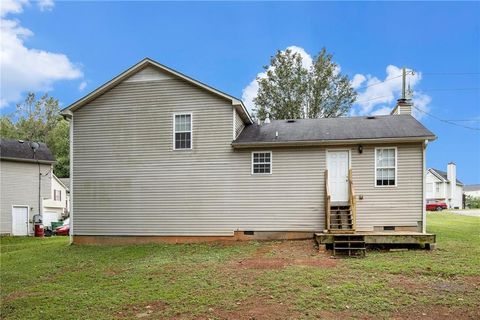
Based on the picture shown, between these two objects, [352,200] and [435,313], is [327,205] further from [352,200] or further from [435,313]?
[435,313]

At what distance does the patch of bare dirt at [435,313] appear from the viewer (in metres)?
5.19

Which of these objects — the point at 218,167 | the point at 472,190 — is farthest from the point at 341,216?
the point at 472,190

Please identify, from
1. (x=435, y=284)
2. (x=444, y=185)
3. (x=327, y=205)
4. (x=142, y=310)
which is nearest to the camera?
(x=142, y=310)

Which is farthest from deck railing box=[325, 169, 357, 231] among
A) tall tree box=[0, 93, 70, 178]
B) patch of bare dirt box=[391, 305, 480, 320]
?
tall tree box=[0, 93, 70, 178]

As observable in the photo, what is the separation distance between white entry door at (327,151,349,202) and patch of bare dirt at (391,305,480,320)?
22.8 ft

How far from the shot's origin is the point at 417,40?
18969mm

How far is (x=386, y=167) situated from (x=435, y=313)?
7.38 m

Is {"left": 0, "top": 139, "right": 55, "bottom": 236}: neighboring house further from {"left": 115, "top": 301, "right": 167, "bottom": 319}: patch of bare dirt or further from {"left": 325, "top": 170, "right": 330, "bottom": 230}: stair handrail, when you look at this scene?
{"left": 115, "top": 301, "right": 167, "bottom": 319}: patch of bare dirt

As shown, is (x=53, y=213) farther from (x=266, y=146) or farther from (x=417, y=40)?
(x=417, y=40)

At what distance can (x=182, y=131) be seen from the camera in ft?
43.7

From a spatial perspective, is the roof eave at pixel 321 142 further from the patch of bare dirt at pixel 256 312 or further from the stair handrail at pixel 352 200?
the patch of bare dirt at pixel 256 312

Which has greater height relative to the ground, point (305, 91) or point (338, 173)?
point (305, 91)

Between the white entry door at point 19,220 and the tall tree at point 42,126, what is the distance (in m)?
20.8

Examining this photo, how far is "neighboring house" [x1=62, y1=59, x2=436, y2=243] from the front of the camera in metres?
12.1
